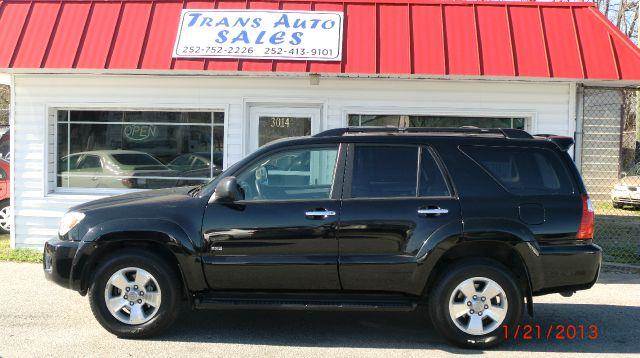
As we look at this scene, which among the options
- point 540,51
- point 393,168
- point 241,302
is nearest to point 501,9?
point 540,51

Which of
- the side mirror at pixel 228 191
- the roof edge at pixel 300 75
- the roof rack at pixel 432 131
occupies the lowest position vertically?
the side mirror at pixel 228 191

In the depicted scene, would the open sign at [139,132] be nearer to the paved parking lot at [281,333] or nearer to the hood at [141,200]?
the paved parking lot at [281,333]

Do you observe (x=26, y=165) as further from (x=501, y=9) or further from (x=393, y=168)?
(x=501, y=9)

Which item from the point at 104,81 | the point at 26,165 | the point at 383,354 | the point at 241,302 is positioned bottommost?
the point at 383,354

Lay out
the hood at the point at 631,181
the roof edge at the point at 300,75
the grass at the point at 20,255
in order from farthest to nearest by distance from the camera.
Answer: the hood at the point at 631,181, the grass at the point at 20,255, the roof edge at the point at 300,75

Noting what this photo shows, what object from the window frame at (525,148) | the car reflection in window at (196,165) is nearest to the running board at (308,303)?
the window frame at (525,148)

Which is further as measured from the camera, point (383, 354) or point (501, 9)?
point (501, 9)

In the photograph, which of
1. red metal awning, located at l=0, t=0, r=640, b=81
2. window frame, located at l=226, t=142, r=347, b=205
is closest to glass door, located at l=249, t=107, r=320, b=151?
red metal awning, located at l=0, t=0, r=640, b=81

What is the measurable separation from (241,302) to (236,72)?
4.27 m

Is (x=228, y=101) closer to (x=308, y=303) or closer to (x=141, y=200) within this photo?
(x=141, y=200)

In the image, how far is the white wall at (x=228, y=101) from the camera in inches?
372

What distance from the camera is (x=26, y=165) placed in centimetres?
991

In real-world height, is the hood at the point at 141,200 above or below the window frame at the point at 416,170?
below

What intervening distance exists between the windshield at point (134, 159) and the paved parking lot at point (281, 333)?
2927 millimetres
